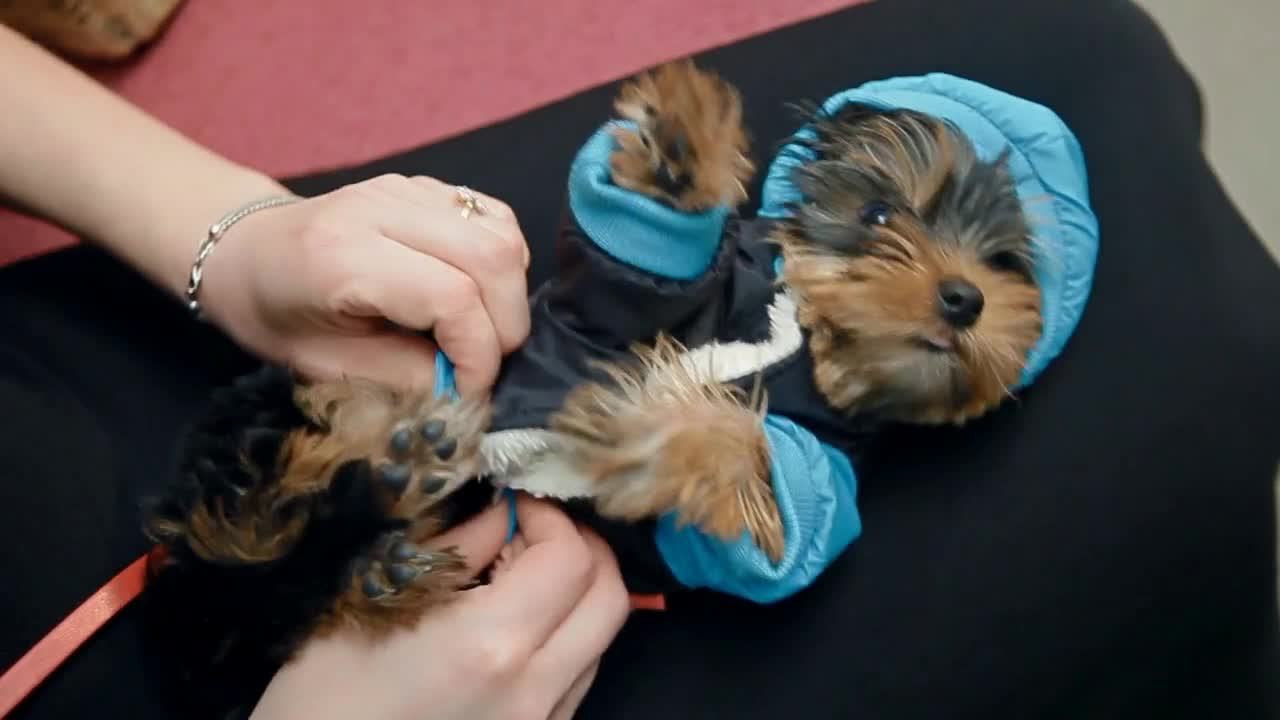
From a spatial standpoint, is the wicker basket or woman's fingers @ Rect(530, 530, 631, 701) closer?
woman's fingers @ Rect(530, 530, 631, 701)

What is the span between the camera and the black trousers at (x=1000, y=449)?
3.22 feet

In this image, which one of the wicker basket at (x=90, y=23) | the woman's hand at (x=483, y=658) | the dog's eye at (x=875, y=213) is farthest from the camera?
the wicker basket at (x=90, y=23)

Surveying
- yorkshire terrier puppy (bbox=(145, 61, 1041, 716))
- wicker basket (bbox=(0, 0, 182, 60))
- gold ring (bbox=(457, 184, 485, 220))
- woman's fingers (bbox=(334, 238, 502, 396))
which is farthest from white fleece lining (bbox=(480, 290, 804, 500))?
wicker basket (bbox=(0, 0, 182, 60))

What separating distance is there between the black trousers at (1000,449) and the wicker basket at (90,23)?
68 cm

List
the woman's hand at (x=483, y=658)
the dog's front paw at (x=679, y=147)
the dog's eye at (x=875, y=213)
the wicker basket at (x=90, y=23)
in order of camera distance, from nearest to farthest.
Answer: the woman's hand at (x=483, y=658) < the dog's front paw at (x=679, y=147) < the dog's eye at (x=875, y=213) < the wicker basket at (x=90, y=23)

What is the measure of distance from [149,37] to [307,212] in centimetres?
111

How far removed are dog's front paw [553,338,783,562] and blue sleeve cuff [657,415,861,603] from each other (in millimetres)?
16

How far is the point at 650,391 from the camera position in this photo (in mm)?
968

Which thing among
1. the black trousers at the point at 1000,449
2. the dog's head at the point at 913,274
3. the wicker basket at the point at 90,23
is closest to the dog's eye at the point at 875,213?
the dog's head at the point at 913,274

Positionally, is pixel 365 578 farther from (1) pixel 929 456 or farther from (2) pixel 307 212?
(1) pixel 929 456

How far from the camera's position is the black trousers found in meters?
0.98

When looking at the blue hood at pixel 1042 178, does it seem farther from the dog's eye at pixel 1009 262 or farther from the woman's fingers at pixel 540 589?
the woman's fingers at pixel 540 589

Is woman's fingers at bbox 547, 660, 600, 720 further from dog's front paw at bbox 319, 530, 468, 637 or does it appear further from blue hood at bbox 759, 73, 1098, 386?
blue hood at bbox 759, 73, 1098, 386

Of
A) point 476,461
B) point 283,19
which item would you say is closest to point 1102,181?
point 476,461
